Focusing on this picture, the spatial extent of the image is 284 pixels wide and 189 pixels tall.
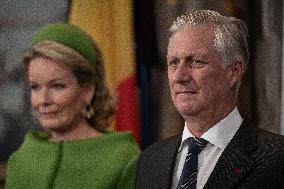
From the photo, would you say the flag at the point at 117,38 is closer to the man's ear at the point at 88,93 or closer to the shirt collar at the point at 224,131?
the man's ear at the point at 88,93

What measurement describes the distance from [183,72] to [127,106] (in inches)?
25.4

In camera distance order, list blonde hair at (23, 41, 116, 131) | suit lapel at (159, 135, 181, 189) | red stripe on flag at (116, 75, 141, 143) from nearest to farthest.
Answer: suit lapel at (159, 135, 181, 189) < blonde hair at (23, 41, 116, 131) < red stripe on flag at (116, 75, 141, 143)

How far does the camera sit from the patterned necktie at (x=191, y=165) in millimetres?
1057

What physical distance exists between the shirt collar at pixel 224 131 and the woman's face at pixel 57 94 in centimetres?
33

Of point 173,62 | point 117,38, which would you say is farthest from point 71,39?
point 117,38

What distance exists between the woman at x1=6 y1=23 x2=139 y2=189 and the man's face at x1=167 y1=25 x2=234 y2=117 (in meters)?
0.28

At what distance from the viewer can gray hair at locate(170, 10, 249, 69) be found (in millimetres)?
1042

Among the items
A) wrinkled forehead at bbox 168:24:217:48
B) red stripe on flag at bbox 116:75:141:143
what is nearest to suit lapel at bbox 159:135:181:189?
wrinkled forehead at bbox 168:24:217:48

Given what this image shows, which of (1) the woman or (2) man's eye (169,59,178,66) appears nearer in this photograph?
(2) man's eye (169,59,178,66)

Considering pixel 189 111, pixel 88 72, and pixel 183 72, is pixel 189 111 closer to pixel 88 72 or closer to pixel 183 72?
pixel 183 72

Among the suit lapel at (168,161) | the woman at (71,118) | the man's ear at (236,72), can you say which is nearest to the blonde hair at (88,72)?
the woman at (71,118)

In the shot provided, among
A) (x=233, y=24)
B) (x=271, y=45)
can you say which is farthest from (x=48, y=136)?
(x=271, y=45)

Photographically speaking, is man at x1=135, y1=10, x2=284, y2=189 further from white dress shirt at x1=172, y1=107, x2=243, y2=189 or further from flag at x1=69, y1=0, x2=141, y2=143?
flag at x1=69, y1=0, x2=141, y2=143

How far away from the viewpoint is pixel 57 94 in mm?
1298
